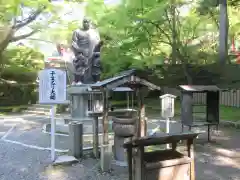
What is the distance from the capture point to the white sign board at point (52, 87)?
5.89 m

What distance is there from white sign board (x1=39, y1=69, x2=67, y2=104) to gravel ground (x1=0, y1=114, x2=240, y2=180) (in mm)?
1390

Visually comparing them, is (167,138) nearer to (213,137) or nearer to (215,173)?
(215,173)

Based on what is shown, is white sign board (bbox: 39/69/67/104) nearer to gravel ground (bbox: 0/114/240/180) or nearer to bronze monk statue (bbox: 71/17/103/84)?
gravel ground (bbox: 0/114/240/180)

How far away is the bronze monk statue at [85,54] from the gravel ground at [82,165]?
9.76 feet

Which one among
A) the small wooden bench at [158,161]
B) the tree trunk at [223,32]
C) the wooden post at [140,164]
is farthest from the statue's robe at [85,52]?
the wooden post at [140,164]

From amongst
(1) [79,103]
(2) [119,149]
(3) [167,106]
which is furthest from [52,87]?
(1) [79,103]

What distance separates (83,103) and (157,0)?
5.82 metres

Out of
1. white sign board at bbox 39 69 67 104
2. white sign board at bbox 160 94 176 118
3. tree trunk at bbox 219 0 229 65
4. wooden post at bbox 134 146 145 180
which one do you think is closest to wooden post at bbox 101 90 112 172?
white sign board at bbox 39 69 67 104

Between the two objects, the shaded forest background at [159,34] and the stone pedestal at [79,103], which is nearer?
the stone pedestal at [79,103]

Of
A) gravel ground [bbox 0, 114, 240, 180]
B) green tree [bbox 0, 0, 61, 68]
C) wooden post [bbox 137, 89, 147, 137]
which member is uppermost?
green tree [bbox 0, 0, 61, 68]

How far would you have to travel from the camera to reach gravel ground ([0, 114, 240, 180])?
16.5 feet

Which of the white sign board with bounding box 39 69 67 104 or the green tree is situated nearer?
the white sign board with bounding box 39 69 67 104

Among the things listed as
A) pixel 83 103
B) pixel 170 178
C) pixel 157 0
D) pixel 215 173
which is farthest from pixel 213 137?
pixel 157 0

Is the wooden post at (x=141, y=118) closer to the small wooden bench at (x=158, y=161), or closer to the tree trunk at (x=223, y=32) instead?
the small wooden bench at (x=158, y=161)
